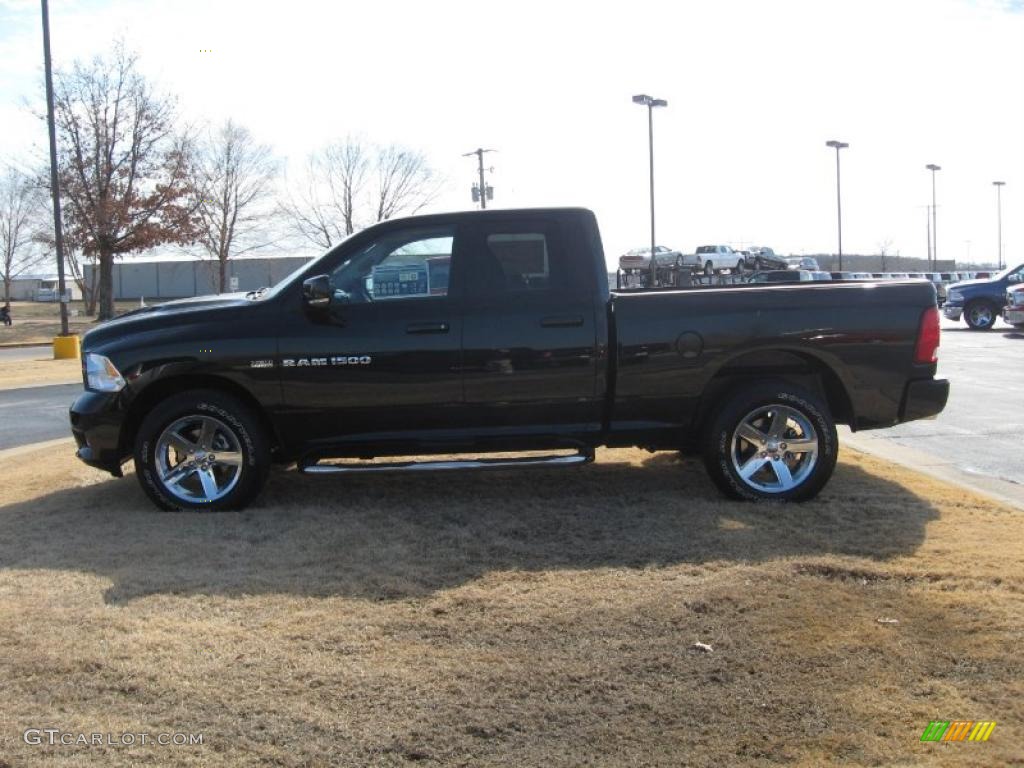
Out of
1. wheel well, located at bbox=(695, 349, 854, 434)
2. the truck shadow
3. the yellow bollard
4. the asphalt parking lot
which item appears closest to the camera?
the truck shadow

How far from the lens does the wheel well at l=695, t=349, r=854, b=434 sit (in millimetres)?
6449

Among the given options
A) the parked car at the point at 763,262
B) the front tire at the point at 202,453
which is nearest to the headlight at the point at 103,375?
the front tire at the point at 202,453

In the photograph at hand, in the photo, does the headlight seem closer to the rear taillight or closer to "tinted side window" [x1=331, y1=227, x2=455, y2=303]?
"tinted side window" [x1=331, y1=227, x2=455, y2=303]

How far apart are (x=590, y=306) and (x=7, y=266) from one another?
254 ft

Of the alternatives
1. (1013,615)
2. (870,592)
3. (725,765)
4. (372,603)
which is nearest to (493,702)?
(725,765)

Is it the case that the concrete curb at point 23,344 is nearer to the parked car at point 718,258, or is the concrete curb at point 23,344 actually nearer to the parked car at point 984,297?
the parked car at point 718,258

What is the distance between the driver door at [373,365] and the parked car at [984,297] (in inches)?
949

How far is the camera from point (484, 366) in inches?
245

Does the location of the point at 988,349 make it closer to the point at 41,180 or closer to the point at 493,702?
the point at 493,702

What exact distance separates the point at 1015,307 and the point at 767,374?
20004mm

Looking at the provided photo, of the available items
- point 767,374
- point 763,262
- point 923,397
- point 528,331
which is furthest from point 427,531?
point 763,262

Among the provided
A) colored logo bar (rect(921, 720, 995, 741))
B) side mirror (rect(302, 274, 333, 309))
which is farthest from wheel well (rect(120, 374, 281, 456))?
colored logo bar (rect(921, 720, 995, 741))

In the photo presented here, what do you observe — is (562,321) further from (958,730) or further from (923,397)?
(958,730)

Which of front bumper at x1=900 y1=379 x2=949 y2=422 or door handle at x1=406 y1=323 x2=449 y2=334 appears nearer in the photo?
door handle at x1=406 y1=323 x2=449 y2=334
